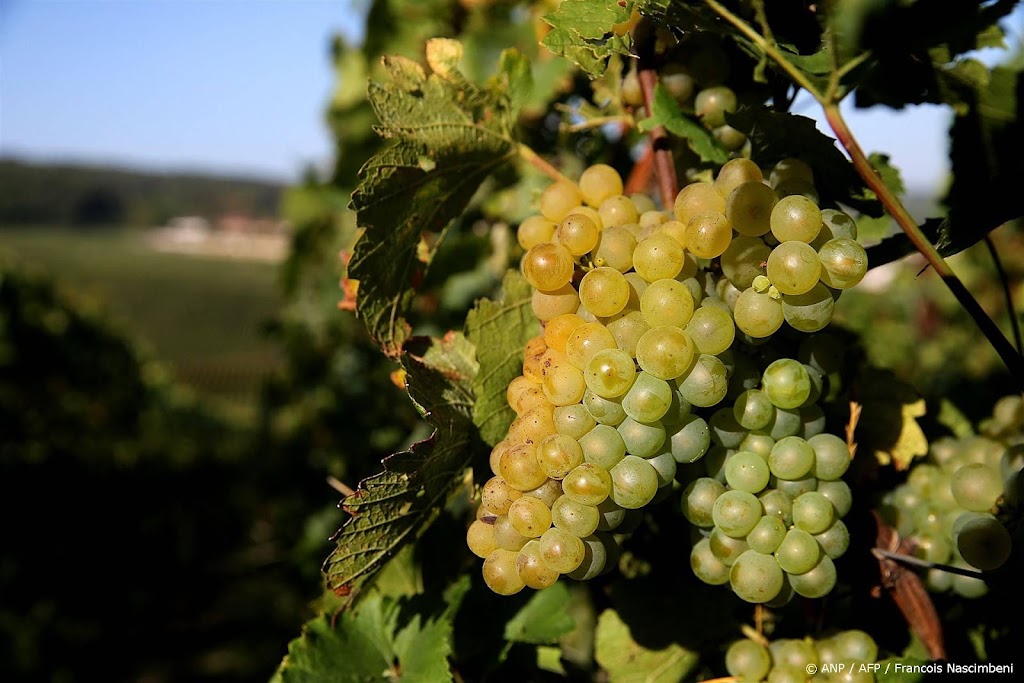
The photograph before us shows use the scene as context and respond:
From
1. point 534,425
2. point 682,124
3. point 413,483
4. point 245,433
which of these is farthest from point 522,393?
point 245,433

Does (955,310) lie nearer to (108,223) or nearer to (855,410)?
(855,410)

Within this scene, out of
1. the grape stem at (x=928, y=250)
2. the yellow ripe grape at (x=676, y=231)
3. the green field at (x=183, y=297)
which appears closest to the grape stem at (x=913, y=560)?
the grape stem at (x=928, y=250)

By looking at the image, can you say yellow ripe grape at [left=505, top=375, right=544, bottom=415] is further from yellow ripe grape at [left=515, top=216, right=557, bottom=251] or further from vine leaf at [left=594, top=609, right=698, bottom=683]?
vine leaf at [left=594, top=609, right=698, bottom=683]

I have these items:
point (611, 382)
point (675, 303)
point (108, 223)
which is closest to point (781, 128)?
point (675, 303)

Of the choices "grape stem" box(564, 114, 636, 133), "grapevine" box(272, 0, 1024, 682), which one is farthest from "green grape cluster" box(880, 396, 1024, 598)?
"grape stem" box(564, 114, 636, 133)

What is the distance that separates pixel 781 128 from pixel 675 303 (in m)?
0.26

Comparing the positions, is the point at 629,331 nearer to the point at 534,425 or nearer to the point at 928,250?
the point at 534,425

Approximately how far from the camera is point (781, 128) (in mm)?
835

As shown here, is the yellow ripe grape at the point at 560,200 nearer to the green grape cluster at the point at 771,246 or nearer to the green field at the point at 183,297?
the green grape cluster at the point at 771,246

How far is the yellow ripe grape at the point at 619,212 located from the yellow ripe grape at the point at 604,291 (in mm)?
122

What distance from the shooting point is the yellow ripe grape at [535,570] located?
28.6 inches

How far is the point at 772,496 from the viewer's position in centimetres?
82

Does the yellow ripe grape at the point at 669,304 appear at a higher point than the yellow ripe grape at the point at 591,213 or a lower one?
lower

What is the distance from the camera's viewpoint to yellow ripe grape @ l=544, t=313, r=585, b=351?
2.65ft
